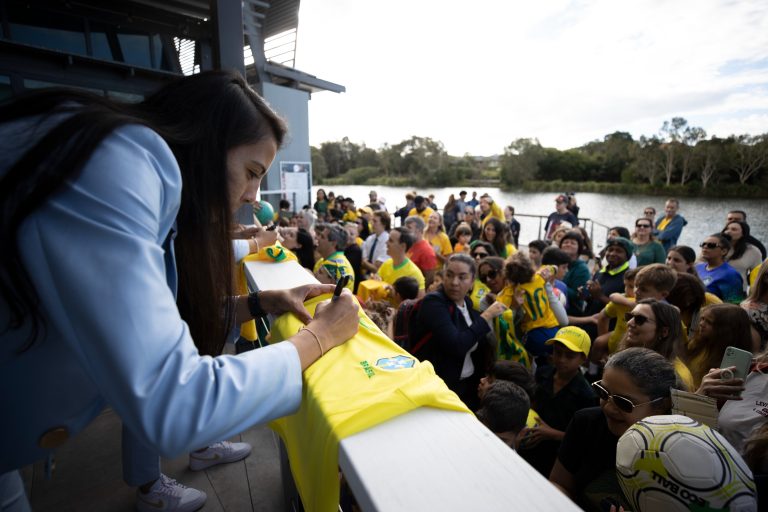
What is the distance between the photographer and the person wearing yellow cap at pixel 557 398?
8.61 ft

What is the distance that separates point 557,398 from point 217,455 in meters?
2.34

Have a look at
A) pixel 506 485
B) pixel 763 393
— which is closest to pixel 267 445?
pixel 506 485

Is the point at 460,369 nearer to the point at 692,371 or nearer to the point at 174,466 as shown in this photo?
the point at 692,371

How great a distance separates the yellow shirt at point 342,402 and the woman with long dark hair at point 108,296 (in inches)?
2.6

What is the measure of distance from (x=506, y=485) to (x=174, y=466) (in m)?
2.16

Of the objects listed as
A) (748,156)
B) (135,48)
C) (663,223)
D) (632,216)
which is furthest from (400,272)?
(748,156)

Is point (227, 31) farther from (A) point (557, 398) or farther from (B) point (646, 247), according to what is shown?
(B) point (646, 247)

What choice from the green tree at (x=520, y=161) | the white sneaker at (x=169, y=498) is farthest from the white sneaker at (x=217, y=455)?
the green tree at (x=520, y=161)

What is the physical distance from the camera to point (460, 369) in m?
3.06

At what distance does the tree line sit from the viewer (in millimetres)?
15995

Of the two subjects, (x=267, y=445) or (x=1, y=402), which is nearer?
(x=1, y=402)

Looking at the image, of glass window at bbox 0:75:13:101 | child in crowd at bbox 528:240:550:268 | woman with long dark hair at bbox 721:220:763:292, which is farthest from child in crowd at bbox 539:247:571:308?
glass window at bbox 0:75:13:101

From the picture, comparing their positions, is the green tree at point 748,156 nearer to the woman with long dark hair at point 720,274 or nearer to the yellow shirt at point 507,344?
the woman with long dark hair at point 720,274

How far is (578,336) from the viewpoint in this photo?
303 centimetres
